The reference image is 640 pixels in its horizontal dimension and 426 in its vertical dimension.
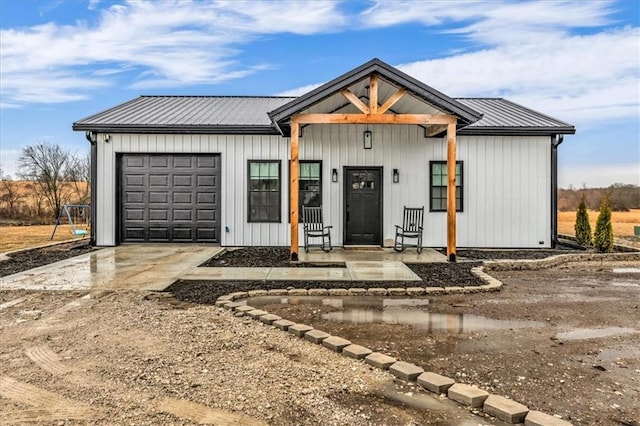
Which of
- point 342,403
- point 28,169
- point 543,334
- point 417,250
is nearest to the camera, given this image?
point 342,403

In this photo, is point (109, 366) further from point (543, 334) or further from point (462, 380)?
point (543, 334)

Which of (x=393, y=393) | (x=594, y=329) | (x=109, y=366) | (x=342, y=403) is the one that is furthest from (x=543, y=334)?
(x=109, y=366)

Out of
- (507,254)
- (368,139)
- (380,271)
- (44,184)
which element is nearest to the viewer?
(380,271)

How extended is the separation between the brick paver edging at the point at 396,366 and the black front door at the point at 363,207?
4969mm

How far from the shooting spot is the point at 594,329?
4.23m

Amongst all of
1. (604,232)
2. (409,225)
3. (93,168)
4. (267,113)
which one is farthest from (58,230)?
(604,232)

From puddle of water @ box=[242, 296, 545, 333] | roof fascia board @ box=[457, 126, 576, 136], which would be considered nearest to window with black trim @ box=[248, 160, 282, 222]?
roof fascia board @ box=[457, 126, 576, 136]

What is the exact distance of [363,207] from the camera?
35.0ft

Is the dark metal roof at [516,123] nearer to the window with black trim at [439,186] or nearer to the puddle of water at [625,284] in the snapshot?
the window with black trim at [439,186]

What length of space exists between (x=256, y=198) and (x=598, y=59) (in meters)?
11.4

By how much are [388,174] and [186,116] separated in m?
5.16

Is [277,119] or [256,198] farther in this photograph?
[256,198]

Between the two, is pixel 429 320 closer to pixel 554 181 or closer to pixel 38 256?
pixel 554 181

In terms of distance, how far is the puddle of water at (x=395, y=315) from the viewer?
14.1ft
